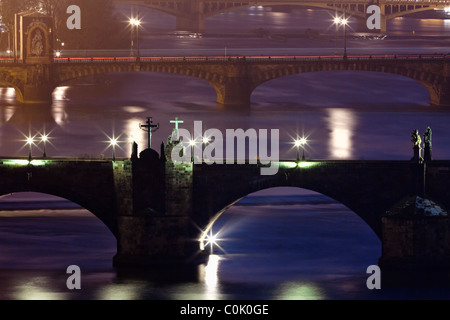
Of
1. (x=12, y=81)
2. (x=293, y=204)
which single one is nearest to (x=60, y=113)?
(x=12, y=81)

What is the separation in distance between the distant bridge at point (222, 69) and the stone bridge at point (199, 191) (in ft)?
290

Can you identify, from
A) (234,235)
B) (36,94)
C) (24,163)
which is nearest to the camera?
(24,163)

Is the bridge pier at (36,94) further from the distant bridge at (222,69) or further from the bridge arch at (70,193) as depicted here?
the bridge arch at (70,193)

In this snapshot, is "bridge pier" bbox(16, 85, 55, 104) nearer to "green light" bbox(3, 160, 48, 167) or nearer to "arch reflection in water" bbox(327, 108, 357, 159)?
"arch reflection in water" bbox(327, 108, 357, 159)

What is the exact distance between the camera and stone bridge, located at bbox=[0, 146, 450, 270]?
98.6 m

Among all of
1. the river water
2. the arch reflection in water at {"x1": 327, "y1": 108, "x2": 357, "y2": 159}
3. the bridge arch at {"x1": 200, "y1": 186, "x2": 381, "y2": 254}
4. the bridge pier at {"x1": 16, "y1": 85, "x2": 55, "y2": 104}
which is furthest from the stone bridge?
the bridge pier at {"x1": 16, "y1": 85, "x2": 55, "y2": 104}

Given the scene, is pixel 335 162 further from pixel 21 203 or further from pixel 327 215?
pixel 21 203

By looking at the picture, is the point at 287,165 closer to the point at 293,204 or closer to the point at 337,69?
the point at 293,204

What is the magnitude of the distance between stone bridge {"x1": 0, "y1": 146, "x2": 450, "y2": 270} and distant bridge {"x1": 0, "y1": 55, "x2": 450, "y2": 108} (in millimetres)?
88395

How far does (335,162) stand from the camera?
99625 millimetres

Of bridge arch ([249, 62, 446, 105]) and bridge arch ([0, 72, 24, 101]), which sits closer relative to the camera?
bridge arch ([0, 72, 24, 101])

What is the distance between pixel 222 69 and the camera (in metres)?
189

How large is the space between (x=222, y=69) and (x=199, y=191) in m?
91.0
